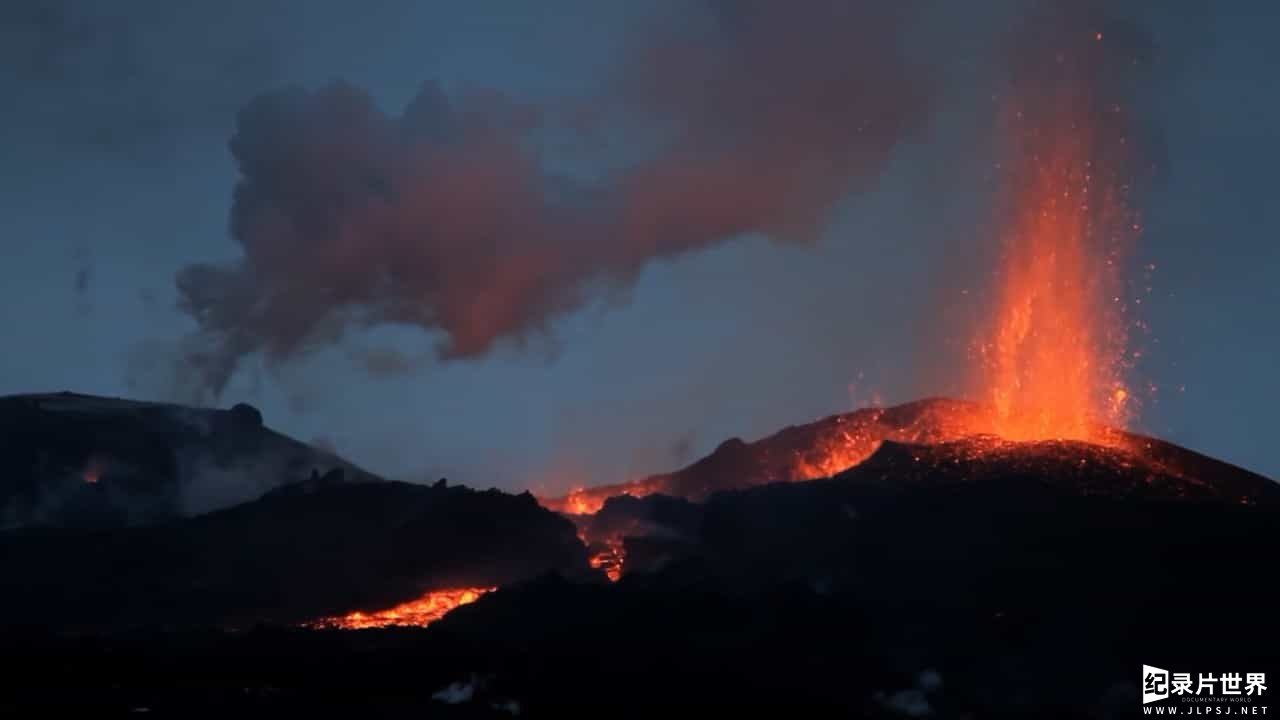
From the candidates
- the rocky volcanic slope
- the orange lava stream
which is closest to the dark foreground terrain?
the orange lava stream

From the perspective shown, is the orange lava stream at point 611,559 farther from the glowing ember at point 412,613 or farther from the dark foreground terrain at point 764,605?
the glowing ember at point 412,613

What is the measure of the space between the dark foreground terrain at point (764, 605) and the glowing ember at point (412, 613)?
2676 millimetres

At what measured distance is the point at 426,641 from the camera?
68125 mm

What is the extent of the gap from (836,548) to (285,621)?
31928mm

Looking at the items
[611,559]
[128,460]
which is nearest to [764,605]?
[611,559]

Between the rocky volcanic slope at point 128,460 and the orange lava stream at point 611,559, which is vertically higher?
the rocky volcanic slope at point 128,460

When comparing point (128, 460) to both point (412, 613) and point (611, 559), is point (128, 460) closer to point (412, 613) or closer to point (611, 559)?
point (412, 613)

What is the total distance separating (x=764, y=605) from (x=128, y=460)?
6514 cm

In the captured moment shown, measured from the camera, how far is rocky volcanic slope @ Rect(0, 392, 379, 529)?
108 m

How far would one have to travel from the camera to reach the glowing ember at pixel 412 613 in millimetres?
76938

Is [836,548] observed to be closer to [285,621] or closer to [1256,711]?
[1256,711]

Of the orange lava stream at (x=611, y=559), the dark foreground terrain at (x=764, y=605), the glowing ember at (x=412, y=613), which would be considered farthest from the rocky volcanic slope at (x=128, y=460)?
the glowing ember at (x=412, y=613)

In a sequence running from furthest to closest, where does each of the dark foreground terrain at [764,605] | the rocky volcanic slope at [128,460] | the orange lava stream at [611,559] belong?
the rocky volcanic slope at [128,460]
the orange lava stream at [611,559]
the dark foreground terrain at [764,605]

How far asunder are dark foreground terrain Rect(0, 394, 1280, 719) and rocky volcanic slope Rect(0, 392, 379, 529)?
15.6 metres
